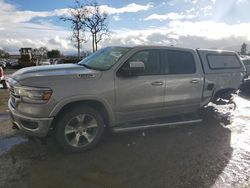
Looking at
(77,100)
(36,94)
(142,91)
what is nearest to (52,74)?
(36,94)

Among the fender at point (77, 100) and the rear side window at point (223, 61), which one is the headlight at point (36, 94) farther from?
the rear side window at point (223, 61)

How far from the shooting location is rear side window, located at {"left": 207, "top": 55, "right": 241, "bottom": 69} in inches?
261

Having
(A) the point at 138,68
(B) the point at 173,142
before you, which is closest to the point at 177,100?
(B) the point at 173,142

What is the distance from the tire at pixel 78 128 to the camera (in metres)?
4.68

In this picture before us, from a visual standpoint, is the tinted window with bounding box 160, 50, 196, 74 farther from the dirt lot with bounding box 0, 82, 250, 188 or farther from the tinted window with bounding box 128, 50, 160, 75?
the dirt lot with bounding box 0, 82, 250, 188

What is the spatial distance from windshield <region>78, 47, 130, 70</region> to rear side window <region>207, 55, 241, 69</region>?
2263 millimetres

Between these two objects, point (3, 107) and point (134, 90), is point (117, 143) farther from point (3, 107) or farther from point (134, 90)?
point (3, 107)

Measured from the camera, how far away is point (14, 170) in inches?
167

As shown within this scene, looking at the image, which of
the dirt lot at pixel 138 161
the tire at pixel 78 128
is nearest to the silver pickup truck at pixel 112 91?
the tire at pixel 78 128

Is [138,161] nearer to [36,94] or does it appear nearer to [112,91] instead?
[112,91]

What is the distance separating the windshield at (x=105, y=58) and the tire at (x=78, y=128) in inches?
37.1

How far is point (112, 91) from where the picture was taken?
16.5 ft

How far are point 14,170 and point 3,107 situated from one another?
17.1 feet

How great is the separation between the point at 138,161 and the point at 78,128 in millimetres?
1163
